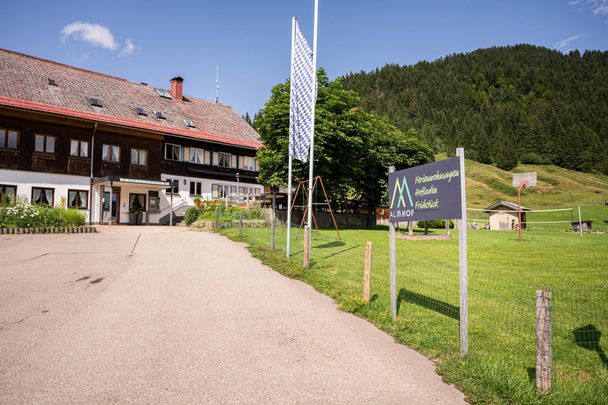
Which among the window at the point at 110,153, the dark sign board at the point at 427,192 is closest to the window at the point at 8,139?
the window at the point at 110,153

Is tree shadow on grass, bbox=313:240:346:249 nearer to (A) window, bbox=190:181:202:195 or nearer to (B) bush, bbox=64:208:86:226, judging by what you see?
(B) bush, bbox=64:208:86:226

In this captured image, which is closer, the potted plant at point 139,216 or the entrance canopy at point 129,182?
the entrance canopy at point 129,182

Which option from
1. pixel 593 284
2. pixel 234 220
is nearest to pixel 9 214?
pixel 234 220

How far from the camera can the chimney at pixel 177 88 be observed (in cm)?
4331

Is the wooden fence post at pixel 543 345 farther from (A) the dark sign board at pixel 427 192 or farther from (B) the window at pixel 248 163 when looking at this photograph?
(B) the window at pixel 248 163

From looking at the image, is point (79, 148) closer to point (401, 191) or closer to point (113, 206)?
point (113, 206)

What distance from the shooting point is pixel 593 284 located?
9703 mm

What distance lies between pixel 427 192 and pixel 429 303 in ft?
9.02

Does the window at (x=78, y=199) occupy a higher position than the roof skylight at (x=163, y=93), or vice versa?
the roof skylight at (x=163, y=93)

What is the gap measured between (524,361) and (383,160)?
31.5 meters

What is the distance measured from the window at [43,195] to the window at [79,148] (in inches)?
123

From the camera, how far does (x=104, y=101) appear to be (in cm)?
3550

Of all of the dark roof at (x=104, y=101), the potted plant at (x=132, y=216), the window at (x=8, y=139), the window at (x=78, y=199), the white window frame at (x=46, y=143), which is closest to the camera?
the window at (x=8, y=139)

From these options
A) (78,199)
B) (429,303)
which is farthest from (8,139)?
(429,303)
